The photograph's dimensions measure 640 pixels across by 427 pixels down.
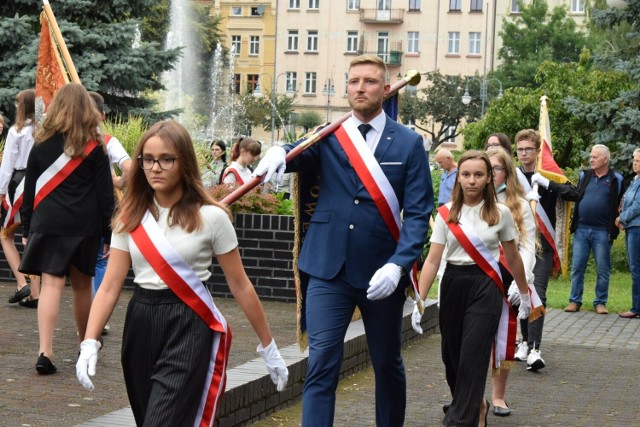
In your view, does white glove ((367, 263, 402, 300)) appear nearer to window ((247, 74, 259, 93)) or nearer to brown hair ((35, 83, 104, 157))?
brown hair ((35, 83, 104, 157))

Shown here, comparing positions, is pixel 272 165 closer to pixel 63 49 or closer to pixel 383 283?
pixel 383 283

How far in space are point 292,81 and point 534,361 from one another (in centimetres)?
9405

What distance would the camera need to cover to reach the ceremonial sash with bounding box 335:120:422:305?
21.3 ft

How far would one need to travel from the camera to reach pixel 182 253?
5109 millimetres

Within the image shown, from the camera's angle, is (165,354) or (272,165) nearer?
(165,354)

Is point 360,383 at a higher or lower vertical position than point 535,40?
lower

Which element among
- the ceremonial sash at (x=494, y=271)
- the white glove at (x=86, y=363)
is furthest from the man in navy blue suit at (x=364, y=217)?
the white glove at (x=86, y=363)

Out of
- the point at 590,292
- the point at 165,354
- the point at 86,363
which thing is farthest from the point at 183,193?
the point at 590,292

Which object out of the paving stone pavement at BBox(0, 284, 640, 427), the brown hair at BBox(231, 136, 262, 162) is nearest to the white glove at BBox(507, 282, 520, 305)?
the paving stone pavement at BBox(0, 284, 640, 427)

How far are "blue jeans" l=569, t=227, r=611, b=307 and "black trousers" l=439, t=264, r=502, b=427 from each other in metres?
8.18

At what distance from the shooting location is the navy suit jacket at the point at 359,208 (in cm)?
649

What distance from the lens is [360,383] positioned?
30.7 ft

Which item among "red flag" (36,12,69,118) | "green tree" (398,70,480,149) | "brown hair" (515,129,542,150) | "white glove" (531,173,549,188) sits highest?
"green tree" (398,70,480,149)

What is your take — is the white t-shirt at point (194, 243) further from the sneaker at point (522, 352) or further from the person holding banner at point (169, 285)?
the sneaker at point (522, 352)
